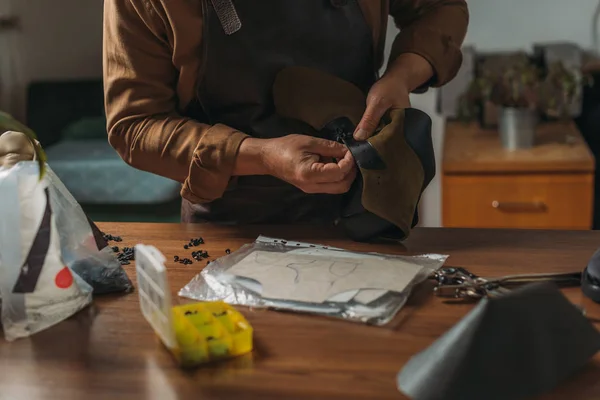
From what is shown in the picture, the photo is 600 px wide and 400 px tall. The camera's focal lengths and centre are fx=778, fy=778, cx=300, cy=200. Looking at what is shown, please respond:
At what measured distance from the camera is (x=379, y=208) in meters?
0.96

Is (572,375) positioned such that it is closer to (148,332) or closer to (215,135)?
(148,332)

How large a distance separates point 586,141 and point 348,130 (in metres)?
1.54

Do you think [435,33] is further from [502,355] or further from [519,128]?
[519,128]

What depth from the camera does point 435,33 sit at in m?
1.18

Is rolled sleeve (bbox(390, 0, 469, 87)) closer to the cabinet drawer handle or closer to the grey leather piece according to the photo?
the grey leather piece

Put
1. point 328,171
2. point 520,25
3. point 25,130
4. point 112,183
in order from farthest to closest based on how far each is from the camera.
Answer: point 112,183 → point 520,25 → point 328,171 → point 25,130

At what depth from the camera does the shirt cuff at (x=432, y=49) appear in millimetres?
1167

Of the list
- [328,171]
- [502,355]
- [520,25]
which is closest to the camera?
[502,355]

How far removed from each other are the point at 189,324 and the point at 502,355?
0.28 metres

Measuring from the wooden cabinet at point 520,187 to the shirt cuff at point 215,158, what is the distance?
3.77 ft

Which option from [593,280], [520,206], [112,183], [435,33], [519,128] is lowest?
[112,183]

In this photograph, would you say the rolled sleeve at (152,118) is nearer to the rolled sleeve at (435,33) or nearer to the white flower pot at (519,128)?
the rolled sleeve at (435,33)

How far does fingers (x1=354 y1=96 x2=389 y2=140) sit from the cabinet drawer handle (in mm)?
1148

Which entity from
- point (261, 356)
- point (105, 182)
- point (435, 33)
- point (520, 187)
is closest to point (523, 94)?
point (520, 187)
